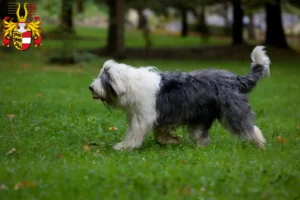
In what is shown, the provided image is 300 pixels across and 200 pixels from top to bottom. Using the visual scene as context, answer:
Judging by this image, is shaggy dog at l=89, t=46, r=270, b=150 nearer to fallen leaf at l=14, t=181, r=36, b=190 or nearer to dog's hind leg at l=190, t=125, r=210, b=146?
dog's hind leg at l=190, t=125, r=210, b=146

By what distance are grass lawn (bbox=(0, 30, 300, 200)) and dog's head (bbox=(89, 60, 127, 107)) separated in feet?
2.83

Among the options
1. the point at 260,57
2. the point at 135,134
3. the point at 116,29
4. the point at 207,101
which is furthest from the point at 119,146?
the point at 116,29

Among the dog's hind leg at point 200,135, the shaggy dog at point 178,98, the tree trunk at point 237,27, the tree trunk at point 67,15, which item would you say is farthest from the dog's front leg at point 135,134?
the tree trunk at point 237,27

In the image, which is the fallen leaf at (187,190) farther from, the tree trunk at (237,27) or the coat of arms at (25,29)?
the tree trunk at (237,27)

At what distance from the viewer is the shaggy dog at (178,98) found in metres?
8.27

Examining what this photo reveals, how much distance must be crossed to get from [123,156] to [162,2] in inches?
1181

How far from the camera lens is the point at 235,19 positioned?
35.1 metres

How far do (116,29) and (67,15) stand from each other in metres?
2.74

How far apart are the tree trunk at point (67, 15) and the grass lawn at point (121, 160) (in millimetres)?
10073

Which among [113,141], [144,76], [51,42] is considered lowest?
[51,42]

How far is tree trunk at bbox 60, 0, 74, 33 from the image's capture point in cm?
2339

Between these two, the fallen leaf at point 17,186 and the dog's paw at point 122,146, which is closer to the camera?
the fallen leaf at point 17,186

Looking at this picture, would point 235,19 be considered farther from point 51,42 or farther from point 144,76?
point 144,76

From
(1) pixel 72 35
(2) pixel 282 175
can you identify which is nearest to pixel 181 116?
(2) pixel 282 175
